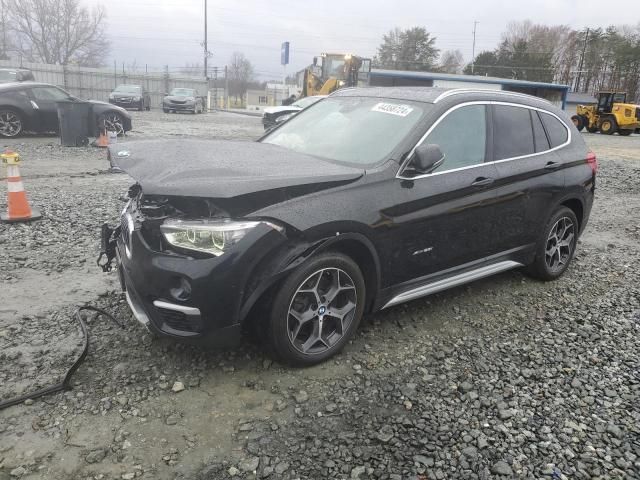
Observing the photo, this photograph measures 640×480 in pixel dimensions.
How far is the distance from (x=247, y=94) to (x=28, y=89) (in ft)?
186

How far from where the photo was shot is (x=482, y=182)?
158 inches

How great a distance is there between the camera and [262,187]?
9.52ft

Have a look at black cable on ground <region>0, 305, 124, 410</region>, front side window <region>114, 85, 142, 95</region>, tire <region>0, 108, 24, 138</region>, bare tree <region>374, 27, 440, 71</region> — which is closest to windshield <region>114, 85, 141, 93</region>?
front side window <region>114, 85, 142, 95</region>

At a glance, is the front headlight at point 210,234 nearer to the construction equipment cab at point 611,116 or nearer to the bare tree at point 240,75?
the construction equipment cab at point 611,116

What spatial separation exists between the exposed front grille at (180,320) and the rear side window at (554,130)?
367cm

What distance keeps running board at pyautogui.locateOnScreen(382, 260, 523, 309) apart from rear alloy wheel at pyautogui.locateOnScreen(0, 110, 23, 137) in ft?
41.9

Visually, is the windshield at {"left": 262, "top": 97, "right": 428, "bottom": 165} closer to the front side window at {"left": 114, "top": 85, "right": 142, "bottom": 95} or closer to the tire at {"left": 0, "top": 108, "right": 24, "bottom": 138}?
the tire at {"left": 0, "top": 108, "right": 24, "bottom": 138}

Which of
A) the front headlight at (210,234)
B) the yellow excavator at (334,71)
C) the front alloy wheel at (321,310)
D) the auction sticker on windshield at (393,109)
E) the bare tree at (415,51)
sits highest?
the bare tree at (415,51)

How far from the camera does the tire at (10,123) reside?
505 inches

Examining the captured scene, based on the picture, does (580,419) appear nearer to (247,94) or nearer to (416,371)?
(416,371)

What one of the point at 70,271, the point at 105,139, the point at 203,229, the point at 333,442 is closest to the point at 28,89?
the point at 105,139

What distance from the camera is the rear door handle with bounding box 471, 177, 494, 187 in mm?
3965

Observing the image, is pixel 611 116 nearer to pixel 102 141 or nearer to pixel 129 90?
pixel 129 90

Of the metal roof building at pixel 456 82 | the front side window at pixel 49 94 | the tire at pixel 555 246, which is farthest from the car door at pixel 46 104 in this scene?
the metal roof building at pixel 456 82
